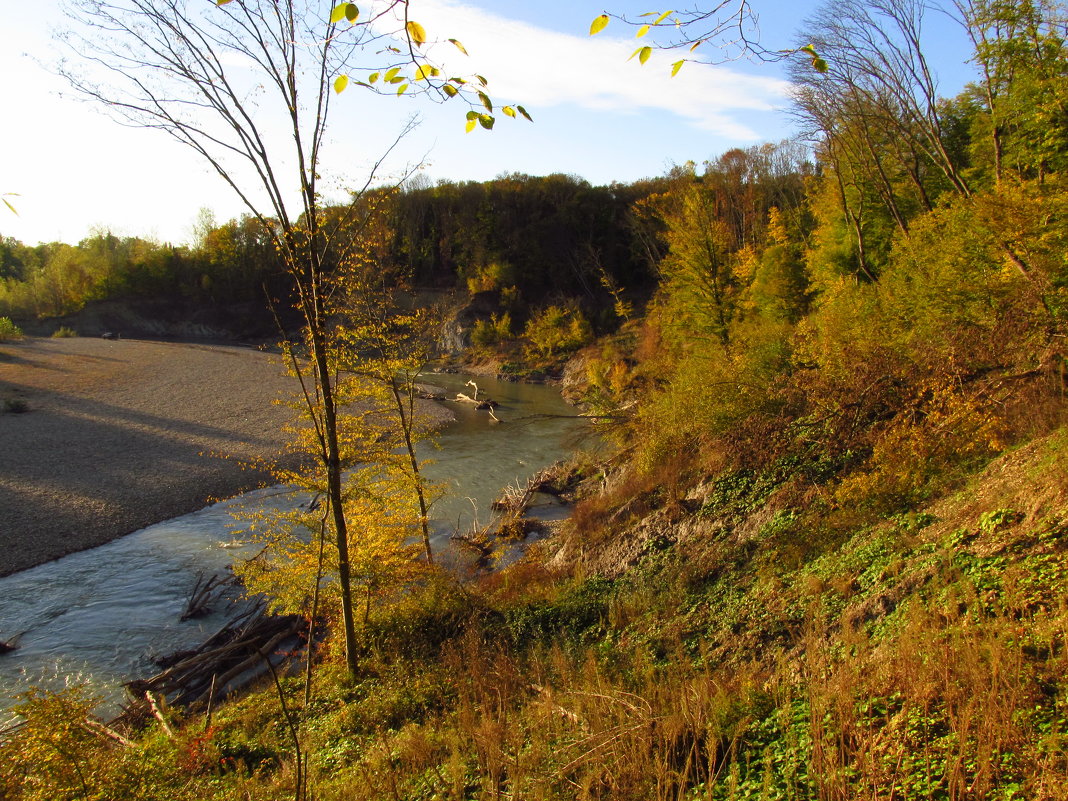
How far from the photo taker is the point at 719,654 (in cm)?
781

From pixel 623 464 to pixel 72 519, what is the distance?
18135 mm

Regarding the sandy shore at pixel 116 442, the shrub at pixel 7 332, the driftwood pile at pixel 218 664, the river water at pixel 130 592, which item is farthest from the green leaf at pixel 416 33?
the shrub at pixel 7 332

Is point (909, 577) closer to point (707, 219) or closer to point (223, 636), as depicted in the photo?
point (223, 636)

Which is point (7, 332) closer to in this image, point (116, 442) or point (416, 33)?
point (116, 442)

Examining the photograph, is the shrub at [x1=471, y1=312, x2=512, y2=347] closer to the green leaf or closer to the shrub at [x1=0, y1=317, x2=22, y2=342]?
the shrub at [x1=0, y1=317, x2=22, y2=342]

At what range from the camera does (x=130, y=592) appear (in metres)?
14.5

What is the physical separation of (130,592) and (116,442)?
48.3 feet

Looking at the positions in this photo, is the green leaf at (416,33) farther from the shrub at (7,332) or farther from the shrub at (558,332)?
the shrub at (7,332)

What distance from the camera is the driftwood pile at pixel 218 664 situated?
994cm

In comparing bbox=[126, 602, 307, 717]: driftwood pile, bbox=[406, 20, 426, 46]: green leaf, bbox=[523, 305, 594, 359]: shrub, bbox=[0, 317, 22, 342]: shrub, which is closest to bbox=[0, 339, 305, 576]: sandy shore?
bbox=[126, 602, 307, 717]: driftwood pile

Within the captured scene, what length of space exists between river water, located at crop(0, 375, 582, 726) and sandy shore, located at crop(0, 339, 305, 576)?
1.29 metres

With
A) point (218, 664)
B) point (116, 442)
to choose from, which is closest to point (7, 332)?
point (116, 442)

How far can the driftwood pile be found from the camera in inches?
391

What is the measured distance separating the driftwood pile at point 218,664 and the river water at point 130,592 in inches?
28.6
